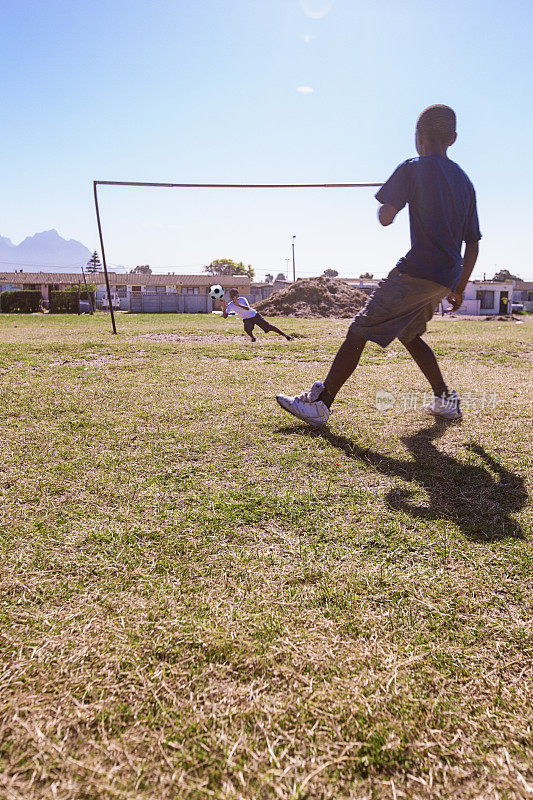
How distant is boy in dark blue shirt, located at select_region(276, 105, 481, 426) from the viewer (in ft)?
10.6

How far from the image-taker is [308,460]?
2.89 meters

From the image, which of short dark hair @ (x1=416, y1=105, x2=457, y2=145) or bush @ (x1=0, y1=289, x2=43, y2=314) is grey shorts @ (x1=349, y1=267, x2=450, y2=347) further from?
bush @ (x1=0, y1=289, x2=43, y2=314)

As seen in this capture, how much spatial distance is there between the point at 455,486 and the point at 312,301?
1312 inches

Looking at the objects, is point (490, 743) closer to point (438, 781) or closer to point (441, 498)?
point (438, 781)

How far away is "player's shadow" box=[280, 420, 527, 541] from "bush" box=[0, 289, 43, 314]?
3789cm

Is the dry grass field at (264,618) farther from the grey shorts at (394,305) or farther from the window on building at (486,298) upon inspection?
the window on building at (486,298)

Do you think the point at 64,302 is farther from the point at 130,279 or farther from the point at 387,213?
the point at 130,279

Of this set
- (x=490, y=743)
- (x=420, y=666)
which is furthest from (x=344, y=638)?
(x=490, y=743)

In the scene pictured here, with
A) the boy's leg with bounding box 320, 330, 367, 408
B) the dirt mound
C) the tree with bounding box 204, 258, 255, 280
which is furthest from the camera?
the tree with bounding box 204, 258, 255, 280

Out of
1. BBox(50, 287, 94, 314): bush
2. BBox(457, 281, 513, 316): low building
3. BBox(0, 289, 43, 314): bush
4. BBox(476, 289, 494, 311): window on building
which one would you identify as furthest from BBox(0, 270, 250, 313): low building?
BBox(50, 287, 94, 314): bush

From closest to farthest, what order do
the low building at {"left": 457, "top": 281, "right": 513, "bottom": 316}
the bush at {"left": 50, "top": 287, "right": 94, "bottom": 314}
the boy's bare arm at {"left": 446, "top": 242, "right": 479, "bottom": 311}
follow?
1. the boy's bare arm at {"left": 446, "top": 242, "right": 479, "bottom": 311}
2. the bush at {"left": 50, "top": 287, "right": 94, "bottom": 314}
3. the low building at {"left": 457, "top": 281, "right": 513, "bottom": 316}

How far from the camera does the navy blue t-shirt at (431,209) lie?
10.6 feet

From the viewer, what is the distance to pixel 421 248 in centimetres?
330

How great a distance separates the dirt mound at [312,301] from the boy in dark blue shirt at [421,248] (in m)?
29.0
